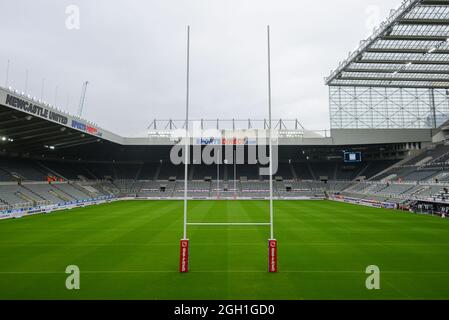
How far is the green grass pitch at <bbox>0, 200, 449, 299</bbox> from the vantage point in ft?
27.2

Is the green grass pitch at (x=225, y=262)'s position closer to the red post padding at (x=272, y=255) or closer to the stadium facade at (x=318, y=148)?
the red post padding at (x=272, y=255)

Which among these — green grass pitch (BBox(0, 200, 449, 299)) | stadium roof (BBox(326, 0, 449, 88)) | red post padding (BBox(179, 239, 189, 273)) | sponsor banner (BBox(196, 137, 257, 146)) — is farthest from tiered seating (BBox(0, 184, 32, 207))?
stadium roof (BBox(326, 0, 449, 88))

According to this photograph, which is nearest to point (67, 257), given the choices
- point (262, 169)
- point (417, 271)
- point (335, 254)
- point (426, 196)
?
point (335, 254)

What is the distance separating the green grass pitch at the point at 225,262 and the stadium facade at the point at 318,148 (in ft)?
47.7

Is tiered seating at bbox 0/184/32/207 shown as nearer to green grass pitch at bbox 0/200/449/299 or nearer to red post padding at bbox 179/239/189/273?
green grass pitch at bbox 0/200/449/299

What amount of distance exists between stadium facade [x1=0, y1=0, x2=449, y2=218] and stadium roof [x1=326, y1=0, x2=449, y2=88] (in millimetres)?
112

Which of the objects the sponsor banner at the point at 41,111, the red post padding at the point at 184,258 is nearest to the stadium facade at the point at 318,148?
the sponsor banner at the point at 41,111

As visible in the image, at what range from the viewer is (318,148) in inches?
2244

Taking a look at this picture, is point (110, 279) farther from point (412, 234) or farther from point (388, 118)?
point (388, 118)

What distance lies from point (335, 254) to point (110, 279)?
9.64 metres

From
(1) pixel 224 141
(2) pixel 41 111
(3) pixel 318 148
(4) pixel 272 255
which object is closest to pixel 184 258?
(4) pixel 272 255

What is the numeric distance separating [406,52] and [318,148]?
2705cm

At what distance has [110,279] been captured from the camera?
9406 mm

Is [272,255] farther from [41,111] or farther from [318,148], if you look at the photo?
[318,148]
